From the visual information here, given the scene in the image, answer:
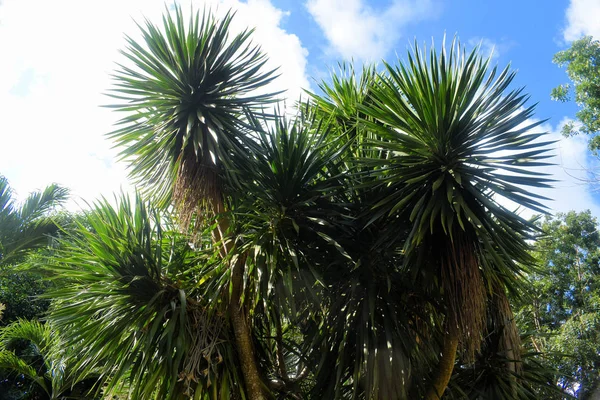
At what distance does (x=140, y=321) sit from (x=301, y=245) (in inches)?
55.4

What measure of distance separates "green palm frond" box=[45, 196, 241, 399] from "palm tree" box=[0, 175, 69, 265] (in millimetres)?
4035

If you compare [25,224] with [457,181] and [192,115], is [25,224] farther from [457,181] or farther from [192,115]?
[457,181]

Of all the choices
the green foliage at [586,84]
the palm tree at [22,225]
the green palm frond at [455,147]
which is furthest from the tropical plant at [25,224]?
the green foliage at [586,84]

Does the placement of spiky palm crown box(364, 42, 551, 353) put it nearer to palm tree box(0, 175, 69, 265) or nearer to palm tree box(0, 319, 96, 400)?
palm tree box(0, 319, 96, 400)

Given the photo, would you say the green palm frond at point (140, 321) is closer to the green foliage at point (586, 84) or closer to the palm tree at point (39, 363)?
the palm tree at point (39, 363)

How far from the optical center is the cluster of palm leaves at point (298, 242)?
12.1 feet

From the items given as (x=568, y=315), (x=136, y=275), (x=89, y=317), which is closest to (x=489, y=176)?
(x=136, y=275)

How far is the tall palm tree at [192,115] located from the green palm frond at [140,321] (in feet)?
1.05

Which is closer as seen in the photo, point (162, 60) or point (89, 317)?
point (89, 317)

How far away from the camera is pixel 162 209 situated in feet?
15.3

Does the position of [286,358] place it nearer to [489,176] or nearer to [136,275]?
[136,275]

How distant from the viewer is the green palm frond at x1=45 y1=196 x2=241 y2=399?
3732 millimetres

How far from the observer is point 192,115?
4312 mm

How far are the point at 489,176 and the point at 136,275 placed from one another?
284 cm
